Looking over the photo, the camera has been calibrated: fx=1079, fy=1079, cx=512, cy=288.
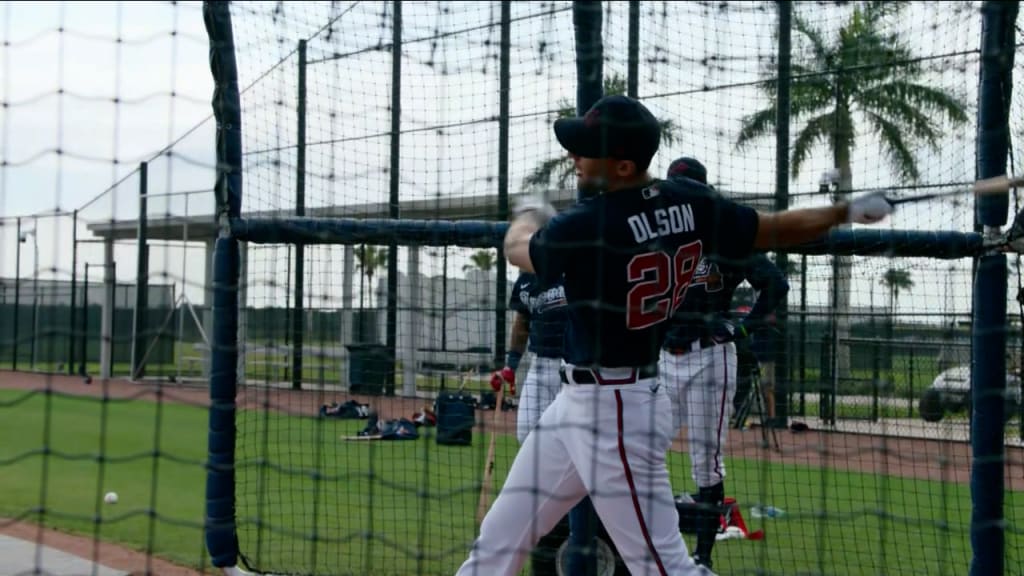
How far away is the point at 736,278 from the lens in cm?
597

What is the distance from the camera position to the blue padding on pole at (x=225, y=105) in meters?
4.94

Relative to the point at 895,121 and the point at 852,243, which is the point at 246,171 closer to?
the point at 852,243

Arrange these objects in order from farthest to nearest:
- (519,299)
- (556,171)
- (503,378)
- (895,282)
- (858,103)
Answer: (895,282) < (503,378) < (858,103) < (519,299) < (556,171)

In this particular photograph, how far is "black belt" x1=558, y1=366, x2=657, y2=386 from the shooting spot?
3578 millimetres

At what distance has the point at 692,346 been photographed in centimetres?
610

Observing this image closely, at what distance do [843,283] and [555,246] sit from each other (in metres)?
6.06

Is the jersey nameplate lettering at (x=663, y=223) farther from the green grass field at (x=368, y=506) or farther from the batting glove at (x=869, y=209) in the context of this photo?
the green grass field at (x=368, y=506)

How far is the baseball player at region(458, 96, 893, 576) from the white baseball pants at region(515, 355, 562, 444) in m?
2.28

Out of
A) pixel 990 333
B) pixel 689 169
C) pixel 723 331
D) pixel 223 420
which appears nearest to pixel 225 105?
pixel 223 420

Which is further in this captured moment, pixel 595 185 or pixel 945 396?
pixel 945 396

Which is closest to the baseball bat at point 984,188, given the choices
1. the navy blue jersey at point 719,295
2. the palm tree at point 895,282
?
the navy blue jersey at point 719,295

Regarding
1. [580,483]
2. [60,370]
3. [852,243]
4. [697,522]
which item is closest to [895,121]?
[852,243]

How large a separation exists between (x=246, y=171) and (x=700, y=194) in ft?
8.44

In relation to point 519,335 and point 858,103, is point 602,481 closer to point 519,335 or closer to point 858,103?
point 519,335
